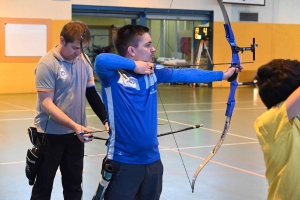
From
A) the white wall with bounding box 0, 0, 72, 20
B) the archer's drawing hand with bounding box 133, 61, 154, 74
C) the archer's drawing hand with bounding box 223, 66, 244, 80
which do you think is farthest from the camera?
the white wall with bounding box 0, 0, 72, 20

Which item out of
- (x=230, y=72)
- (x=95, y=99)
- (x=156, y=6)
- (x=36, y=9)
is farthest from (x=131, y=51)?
(x=156, y=6)

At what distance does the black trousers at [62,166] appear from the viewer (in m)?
3.43

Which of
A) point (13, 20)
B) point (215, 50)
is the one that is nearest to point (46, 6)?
point (13, 20)

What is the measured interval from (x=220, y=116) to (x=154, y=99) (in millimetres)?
7641

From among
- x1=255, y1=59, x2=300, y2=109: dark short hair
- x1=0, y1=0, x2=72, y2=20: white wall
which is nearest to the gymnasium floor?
x1=255, y1=59, x2=300, y2=109: dark short hair

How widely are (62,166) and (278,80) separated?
1923mm

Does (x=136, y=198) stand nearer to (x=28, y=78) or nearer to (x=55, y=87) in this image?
(x=55, y=87)

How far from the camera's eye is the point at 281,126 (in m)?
2.05

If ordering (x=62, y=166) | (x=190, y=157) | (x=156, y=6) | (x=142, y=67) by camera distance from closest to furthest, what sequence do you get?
(x=142, y=67) → (x=62, y=166) → (x=190, y=157) → (x=156, y=6)

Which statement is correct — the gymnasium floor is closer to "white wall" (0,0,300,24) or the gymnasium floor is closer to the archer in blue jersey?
the archer in blue jersey

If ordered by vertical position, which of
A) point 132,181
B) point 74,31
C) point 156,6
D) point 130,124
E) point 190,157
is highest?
point 156,6

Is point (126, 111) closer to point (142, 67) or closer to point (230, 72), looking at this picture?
point (142, 67)

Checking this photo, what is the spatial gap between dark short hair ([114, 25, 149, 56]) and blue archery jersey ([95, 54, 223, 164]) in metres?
0.15

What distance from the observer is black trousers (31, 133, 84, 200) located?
3.43 m
